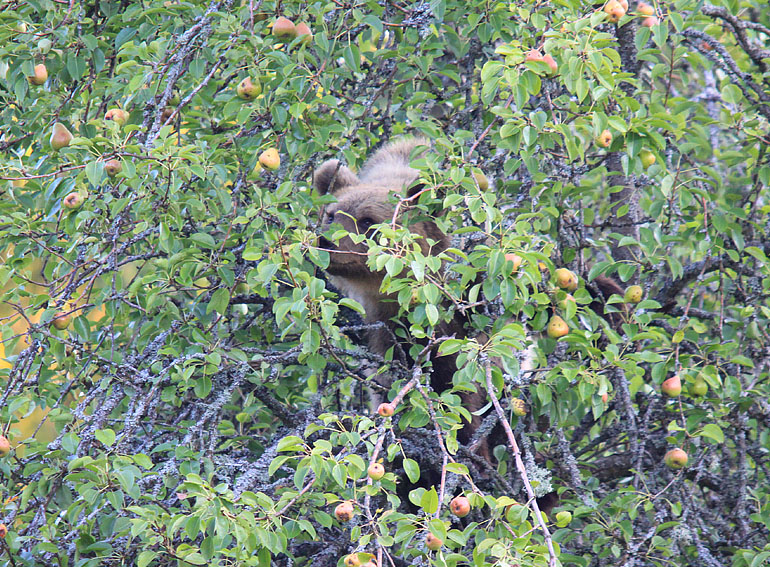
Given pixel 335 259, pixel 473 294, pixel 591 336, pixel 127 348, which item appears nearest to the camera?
pixel 473 294

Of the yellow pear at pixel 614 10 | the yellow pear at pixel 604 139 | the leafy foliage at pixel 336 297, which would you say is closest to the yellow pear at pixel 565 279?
the leafy foliage at pixel 336 297

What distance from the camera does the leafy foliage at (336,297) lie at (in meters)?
2.43

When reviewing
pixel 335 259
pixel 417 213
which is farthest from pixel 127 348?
pixel 417 213

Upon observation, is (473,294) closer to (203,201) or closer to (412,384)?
(412,384)

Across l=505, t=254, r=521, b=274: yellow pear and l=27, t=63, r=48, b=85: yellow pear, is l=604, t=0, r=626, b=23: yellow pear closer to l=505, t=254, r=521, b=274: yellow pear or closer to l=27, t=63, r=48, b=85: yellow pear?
l=505, t=254, r=521, b=274: yellow pear

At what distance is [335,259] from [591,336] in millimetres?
1446

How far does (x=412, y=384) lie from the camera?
2.52 meters

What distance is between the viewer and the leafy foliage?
2426mm

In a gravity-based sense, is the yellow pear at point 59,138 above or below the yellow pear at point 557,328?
above

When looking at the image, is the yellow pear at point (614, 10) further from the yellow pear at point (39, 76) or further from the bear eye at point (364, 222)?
the yellow pear at point (39, 76)

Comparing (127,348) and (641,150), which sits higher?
(641,150)

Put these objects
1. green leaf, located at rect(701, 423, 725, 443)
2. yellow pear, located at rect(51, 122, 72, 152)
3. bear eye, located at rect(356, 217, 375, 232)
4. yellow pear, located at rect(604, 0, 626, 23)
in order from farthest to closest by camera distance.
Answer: bear eye, located at rect(356, 217, 375, 232)
yellow pear, located at rect(51, 122, 72, 152)
yellow pear, located at rect(604, 0, 626, 23)
green leaf, located at rect(701, 423, 725, 443)

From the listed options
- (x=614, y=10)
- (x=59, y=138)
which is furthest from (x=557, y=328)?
(x=59, y=138)

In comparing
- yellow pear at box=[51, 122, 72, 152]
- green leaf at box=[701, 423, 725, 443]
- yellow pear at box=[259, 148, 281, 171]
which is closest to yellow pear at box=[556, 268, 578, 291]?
green leaf at box=[701, 423, 725, 443]
